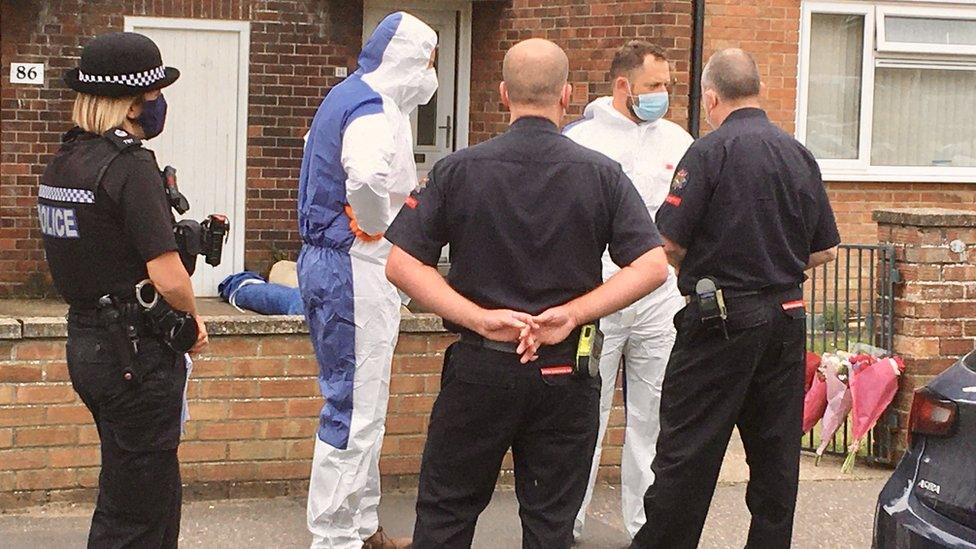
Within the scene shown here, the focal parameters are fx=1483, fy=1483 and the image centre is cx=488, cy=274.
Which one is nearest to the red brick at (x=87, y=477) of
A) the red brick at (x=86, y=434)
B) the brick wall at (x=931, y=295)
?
the red brick at (x=86, y=434)

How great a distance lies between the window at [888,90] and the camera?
12.2 metres

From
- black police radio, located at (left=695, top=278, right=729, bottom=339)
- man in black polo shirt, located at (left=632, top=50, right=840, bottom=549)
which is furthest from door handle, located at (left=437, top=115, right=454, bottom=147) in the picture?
black police radio, located at (left=695, top=278, right=729, bottom=339)

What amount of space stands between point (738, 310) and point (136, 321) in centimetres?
210

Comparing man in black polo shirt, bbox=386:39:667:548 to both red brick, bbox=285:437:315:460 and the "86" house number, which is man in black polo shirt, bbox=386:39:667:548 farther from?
the "86" house number

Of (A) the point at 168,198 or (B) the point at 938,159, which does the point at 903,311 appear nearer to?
(A) the point at 168,198

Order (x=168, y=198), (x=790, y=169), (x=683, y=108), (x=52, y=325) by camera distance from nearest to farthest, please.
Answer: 1. (x=168, y=198)
2. (x=790, y=169)
3. (x=52, y=325)
4. (x=683, y=108)

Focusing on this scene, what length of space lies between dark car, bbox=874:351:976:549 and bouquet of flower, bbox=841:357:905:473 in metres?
3.11

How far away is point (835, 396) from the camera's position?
7641 mm

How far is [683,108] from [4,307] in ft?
17.8

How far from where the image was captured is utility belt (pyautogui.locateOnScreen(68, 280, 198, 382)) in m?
4.46

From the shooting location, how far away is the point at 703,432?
5336mm

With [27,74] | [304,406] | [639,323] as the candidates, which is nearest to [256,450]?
[304,406]

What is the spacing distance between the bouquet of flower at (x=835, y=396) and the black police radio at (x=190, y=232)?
393 centimetres

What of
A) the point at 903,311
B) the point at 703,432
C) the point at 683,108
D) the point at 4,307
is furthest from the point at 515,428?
the point at 4,307
